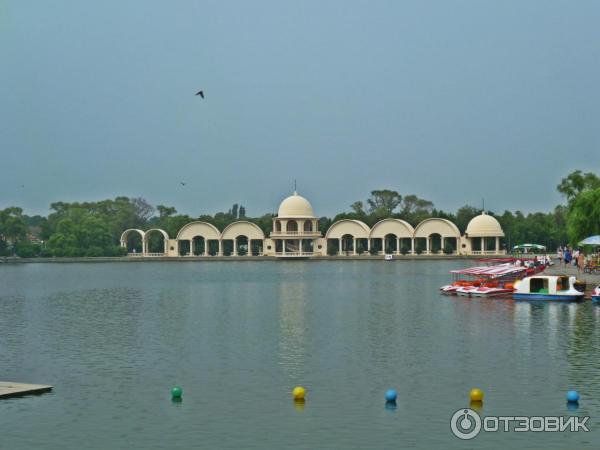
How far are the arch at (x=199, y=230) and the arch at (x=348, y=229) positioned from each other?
17351 mm

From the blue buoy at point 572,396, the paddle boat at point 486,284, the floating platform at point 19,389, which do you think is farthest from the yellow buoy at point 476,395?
the paddle boat at point 486,284

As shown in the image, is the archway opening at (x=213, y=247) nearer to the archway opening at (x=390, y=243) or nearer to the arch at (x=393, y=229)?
the archway opening at (x=390, y=243)

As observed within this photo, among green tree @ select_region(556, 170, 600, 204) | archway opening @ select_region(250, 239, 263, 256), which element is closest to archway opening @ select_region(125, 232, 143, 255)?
archway opening @ select_region(250, 239, 263, 256)

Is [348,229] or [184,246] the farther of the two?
[184,246]

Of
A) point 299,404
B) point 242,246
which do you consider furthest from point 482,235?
point 299,404

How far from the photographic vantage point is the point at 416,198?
156 meters

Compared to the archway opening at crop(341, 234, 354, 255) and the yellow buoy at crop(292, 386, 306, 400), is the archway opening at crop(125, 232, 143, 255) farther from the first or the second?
the yellow buoy at crop(292, 386, 306, 400)

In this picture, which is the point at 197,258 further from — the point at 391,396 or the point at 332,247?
the point at 391,396

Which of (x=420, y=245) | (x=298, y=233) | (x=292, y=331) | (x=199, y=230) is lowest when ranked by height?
(x=292, y=331)

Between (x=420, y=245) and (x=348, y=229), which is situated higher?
(x=348, y=229)

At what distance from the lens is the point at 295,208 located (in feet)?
449

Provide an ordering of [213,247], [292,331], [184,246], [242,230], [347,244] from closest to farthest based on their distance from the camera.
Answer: [292,331] → [242,230] → [347,244] → [213,247] → [184,246]

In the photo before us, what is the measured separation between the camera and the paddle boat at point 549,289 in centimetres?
4559

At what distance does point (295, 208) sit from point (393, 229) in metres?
15.3
